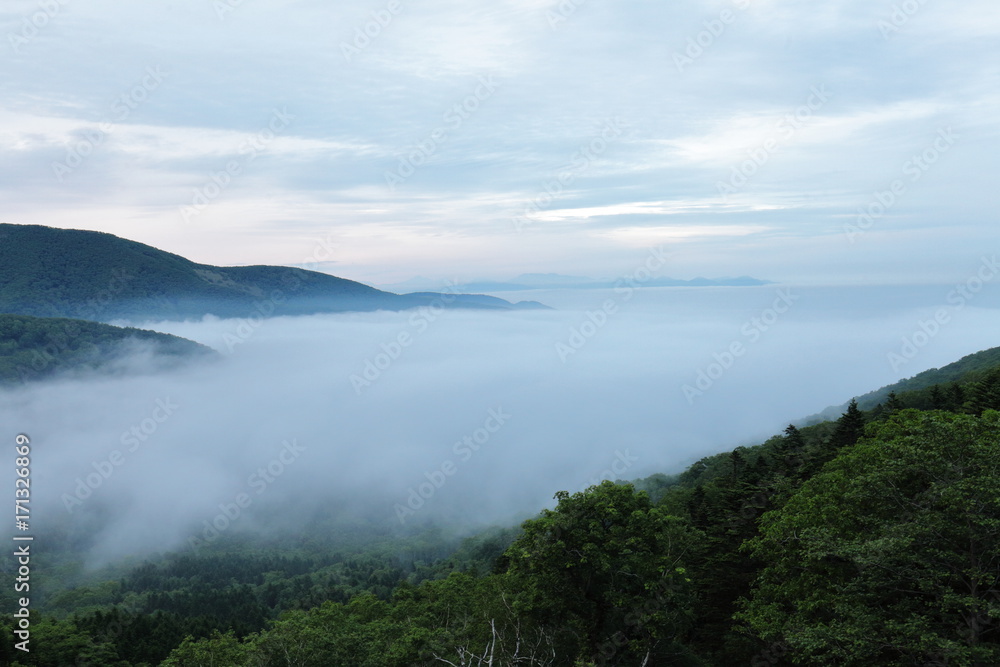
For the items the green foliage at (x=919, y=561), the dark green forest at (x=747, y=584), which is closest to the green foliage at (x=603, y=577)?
the dark green forest at (x=747, y=584)

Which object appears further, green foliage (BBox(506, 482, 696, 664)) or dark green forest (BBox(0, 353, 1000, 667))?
green foliage (BBox(506, 482, 696, 664))

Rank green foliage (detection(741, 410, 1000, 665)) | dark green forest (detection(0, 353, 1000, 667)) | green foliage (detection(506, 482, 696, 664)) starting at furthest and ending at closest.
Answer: green foliage (detection(506, 482, 696, 664)) → dark green forest (detection(0, 353, 1000, 667)) → green foliage (detection(741, 410, 1000, 665))

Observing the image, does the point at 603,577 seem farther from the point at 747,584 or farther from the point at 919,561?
the point at 919,561

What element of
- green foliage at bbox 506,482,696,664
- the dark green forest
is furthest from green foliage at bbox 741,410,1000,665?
green foliage at bbox 506,482,696,664

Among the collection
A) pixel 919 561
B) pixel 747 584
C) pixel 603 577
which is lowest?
pixel 747 584

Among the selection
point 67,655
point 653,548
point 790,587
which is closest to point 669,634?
point 653,548

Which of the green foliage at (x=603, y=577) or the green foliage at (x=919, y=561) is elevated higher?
the green foliage at (x=919, y=561)

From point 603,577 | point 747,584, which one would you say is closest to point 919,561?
point 603,577

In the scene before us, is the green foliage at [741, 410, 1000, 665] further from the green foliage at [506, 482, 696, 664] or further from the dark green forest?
the green foliage at [506, 482, 696, 664]

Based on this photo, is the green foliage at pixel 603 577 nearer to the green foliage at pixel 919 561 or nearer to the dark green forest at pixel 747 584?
the dark green forest at pixel 747 584

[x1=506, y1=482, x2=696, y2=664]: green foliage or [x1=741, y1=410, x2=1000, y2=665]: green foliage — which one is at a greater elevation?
[x1=741, y1=410, x2=1000, y2=665]: green foliage

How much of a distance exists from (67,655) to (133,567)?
171 metres

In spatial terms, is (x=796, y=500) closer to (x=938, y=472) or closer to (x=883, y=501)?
(x=883, y=501)

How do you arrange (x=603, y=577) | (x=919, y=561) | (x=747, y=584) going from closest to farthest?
(x=919, y=561), (x=603, y=577), (x=747, y=584)
